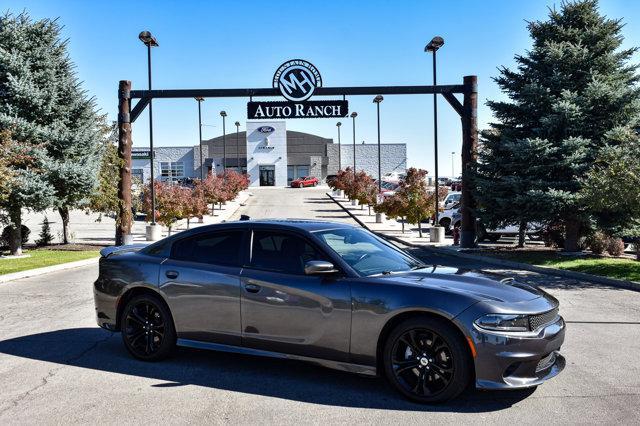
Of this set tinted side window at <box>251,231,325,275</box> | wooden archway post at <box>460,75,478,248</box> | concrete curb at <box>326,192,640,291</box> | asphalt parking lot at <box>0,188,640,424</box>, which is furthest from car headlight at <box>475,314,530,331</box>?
wooden archway post at <box>460,75,478,248</box>

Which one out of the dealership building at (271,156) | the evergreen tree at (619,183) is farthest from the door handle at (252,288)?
the dealership building at (271,156)

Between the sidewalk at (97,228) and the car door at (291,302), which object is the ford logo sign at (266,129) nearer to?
the sidewalk at (97,228)

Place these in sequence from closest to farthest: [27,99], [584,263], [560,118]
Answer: [584,263] → [560,118] → [27,99]

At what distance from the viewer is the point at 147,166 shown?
94125 mm

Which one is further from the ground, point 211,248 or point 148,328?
point 211,248

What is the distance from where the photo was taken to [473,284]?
560 cm

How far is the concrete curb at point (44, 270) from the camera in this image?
14.2 meters

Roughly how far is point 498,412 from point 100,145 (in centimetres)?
2004

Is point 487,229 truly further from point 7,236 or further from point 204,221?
point 204,221

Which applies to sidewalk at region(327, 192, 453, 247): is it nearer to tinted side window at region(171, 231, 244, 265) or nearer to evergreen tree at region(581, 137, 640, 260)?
evergreen tree at region(581, 137, 640, 260)

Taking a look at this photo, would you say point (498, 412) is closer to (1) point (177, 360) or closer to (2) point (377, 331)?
(2) point (377, 331)

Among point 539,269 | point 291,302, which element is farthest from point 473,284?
point 539,269

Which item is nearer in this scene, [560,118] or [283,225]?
[283,225]

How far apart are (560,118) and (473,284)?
539 inches
